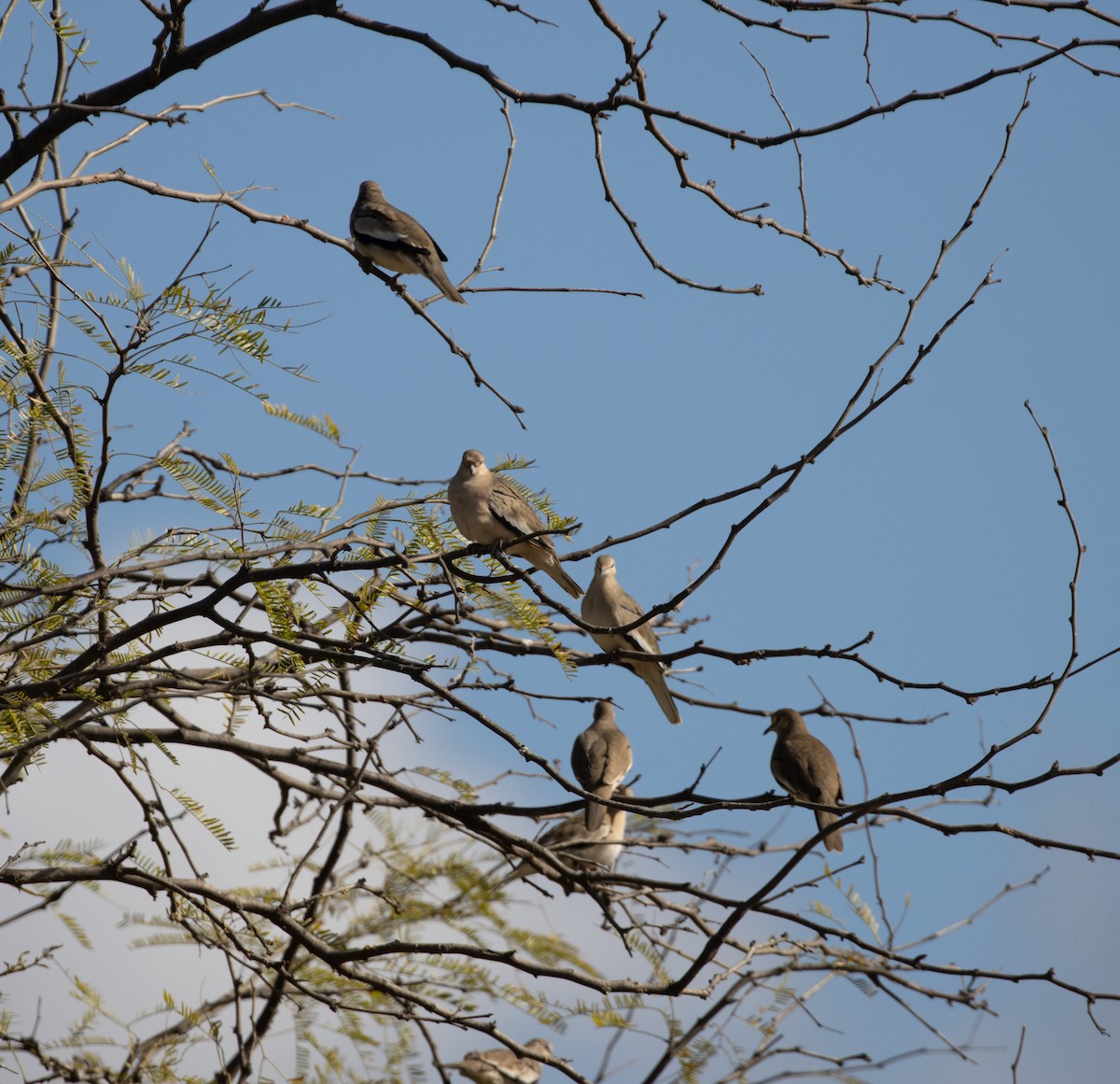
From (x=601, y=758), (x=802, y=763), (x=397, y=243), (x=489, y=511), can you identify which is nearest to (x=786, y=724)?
(x=802, y=763)

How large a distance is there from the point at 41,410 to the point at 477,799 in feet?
8.22

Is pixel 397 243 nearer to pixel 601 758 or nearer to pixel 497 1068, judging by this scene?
pixel 601 758

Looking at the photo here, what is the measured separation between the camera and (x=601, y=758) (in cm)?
836

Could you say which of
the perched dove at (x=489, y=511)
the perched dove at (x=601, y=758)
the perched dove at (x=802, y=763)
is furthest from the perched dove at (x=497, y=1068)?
the perched dove at (x=489, y=511)

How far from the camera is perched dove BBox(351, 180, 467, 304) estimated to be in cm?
800

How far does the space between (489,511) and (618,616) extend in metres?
1.44

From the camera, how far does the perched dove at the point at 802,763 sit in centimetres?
754

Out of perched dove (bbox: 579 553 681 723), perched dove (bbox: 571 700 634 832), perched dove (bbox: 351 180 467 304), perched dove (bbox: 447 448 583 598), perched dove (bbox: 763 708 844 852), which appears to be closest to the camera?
perched dove (bbox: 447 448 583 598)

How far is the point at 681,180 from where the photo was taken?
4.87 metres

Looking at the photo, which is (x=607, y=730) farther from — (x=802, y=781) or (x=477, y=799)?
(x=477, y=799)

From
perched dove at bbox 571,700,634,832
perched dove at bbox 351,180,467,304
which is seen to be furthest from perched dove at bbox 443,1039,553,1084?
perched dove at bbox 351,180,467,304

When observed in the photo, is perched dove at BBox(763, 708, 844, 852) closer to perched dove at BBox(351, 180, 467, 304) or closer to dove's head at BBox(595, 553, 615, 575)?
dove's head at BBox(595, 553, 615, 575)

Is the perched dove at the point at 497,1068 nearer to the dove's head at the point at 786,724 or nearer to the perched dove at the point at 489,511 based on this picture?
the dove's head at the point at 786,724

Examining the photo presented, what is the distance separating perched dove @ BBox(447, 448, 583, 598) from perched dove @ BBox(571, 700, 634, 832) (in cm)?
215
